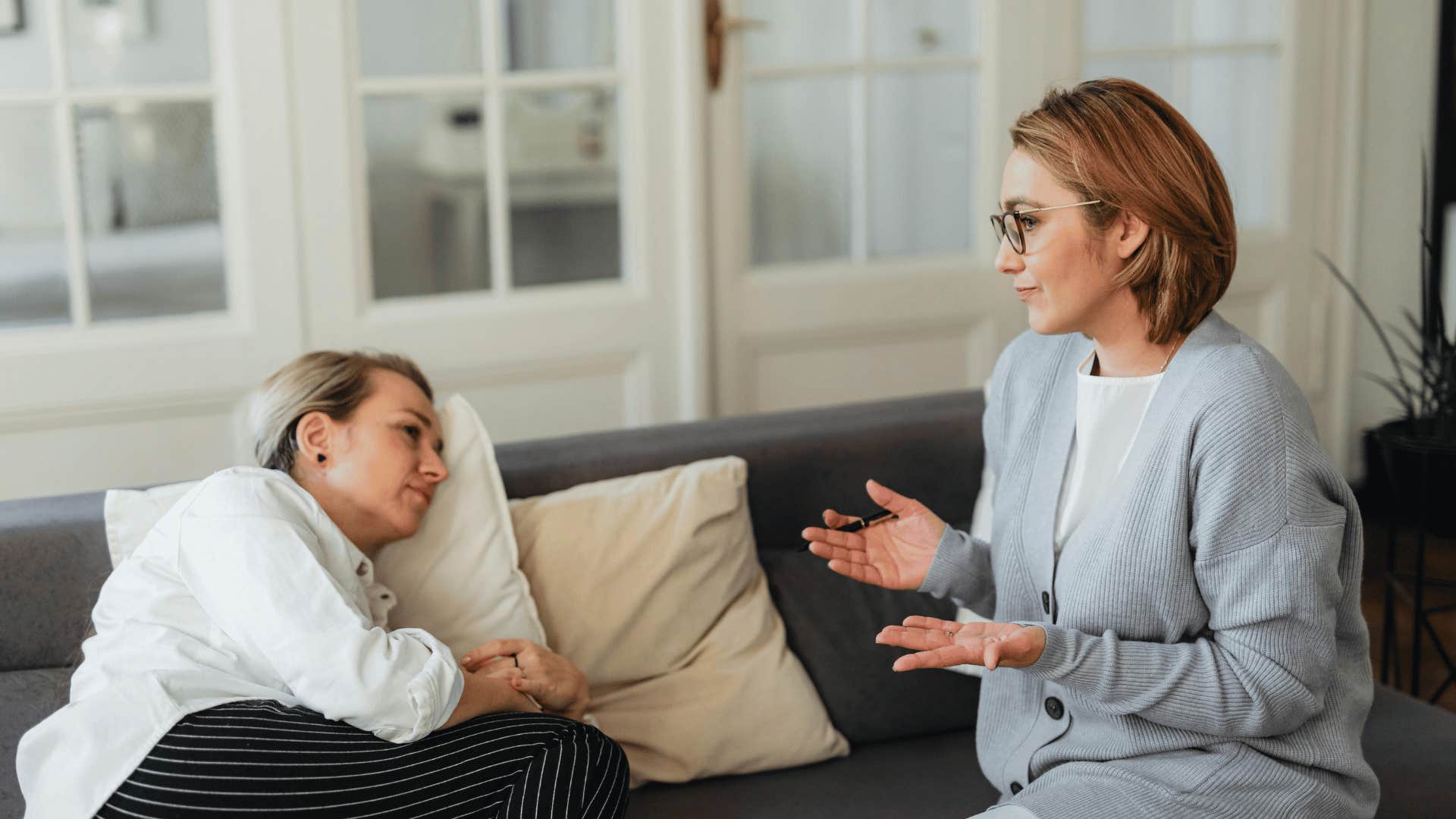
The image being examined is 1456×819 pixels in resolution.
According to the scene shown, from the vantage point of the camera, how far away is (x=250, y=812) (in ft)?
4.92

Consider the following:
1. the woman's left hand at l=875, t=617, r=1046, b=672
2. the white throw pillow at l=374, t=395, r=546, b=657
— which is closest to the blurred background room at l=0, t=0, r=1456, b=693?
the white throw pillow at l=374, t=395, r=546, b=657

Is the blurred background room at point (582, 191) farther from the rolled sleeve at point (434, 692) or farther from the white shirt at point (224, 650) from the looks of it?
the rolled sleeve at point (434, 692)

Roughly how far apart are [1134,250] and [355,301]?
1.63 metres

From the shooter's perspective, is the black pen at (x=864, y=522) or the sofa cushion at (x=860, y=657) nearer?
the black pen at (x=864, y=522)

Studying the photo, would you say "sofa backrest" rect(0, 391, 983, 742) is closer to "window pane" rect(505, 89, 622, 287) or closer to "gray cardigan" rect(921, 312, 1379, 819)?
"gray cardigan" rect(921, 312, 1379, 819)

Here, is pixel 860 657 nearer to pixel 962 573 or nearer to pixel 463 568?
pixel 962 573

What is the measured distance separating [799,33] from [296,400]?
166 centimetres

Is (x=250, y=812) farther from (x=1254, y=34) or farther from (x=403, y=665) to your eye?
(x=1254, y=34)

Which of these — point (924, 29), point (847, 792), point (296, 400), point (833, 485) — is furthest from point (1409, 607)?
point (296, 400)

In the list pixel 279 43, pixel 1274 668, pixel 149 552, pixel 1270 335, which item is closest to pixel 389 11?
pixel 279 43

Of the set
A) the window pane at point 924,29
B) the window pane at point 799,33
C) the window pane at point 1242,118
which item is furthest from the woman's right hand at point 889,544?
the window pane at point 1242,118

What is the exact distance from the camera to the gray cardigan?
148cm

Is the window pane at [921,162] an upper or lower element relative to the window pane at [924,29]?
lower

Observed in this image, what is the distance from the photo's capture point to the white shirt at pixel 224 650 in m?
1.52
